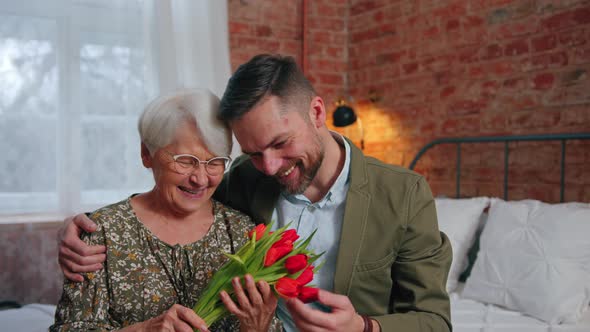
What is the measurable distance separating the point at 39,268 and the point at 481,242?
2346 millimetres

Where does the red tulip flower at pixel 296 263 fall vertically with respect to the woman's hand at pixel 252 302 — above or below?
above

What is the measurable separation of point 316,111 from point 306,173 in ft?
0.62

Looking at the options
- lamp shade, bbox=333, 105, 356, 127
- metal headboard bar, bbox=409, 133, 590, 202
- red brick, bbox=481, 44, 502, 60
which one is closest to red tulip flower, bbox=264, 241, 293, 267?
metal headboard bar, bbox=409, 133, 590, 202

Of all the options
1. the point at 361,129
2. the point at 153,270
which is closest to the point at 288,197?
the point at 153,270

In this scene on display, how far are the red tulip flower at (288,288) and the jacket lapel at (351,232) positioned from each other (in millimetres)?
397

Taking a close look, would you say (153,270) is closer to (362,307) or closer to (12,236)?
(362,307)

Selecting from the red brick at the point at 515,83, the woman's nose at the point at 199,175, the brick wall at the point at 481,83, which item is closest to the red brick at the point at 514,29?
the brick wall at the point at 481,83

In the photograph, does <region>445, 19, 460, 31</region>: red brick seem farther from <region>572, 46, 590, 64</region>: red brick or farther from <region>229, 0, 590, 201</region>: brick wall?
<region>572, 46, 590, 64</region>: red brick

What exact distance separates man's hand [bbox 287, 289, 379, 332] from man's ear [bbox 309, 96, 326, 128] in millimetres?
568

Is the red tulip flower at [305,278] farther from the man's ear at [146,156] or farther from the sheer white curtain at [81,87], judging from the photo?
the sheer white curtain at [81,87]

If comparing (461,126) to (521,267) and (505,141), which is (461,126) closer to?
(505,141)

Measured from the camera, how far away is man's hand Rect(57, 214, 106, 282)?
145cm

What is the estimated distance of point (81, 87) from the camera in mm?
3426

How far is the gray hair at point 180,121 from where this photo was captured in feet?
4.99
